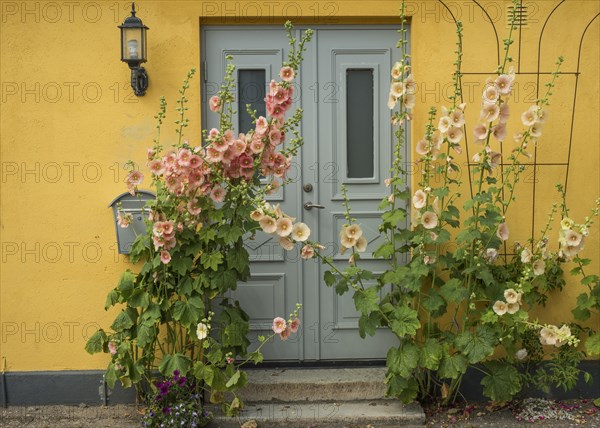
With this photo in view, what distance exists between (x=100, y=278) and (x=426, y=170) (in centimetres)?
218

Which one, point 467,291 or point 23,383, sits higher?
point 467,291

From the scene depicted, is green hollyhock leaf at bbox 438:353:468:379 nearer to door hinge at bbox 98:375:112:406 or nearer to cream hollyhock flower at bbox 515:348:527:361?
cream hollyhock flower at bbox 515:348:527:361

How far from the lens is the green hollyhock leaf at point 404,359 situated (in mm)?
4840

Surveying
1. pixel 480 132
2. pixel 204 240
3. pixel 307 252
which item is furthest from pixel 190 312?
pixel 480 132

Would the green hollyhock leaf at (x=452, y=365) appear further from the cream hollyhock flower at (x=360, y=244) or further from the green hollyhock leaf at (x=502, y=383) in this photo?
the cream hollyhock flower at (x=360, y=244)

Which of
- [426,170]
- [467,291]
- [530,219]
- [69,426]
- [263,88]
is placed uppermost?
[263,88]

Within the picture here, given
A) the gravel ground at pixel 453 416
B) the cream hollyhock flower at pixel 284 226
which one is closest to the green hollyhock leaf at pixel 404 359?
the gravel ground at pixel 453 416

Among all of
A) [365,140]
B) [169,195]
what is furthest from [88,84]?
[365,140]

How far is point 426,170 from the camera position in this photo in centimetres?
486

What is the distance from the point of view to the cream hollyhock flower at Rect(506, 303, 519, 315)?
4.77 m

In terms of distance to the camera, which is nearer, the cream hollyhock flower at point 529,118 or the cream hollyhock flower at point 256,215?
the cream hollyhock flower at point 256,215

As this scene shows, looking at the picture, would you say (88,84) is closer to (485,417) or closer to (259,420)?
(259,420)

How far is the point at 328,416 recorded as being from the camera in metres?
5.02

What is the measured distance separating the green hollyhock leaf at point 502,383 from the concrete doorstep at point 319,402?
44 cm
